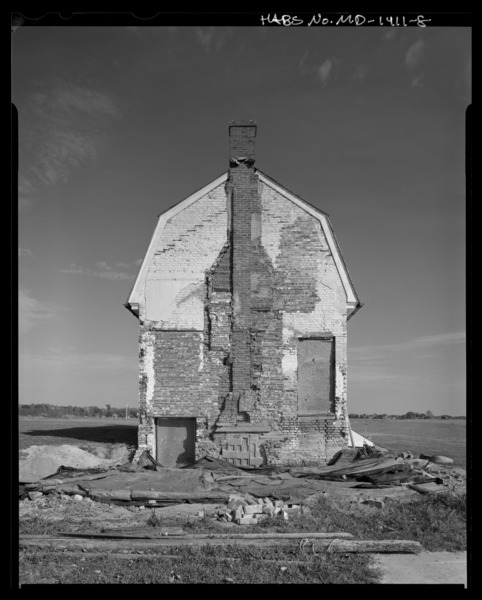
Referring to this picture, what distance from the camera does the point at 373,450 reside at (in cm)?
1216

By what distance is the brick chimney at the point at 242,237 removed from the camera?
12406 millimetres

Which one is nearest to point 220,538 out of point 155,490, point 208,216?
point 155,490

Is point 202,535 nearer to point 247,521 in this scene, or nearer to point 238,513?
point 247,521

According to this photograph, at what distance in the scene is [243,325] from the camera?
12531mm

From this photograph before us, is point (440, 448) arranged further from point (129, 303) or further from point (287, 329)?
point (129, 303)

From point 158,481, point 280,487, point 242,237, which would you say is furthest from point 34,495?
point 242,237

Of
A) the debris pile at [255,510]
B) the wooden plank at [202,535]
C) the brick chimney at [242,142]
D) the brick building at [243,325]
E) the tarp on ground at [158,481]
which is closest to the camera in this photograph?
the wooden plank at [202,535]

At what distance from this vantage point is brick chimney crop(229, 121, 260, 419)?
488 inches

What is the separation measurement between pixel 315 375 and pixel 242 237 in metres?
4.21

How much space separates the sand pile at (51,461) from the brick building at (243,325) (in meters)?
1.42

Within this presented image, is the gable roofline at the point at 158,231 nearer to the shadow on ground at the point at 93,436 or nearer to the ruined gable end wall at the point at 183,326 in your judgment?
the ruined gable end wall at the point at 183,326

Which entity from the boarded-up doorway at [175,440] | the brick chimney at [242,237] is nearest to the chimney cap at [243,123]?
→ the brick chimney at [242,237]

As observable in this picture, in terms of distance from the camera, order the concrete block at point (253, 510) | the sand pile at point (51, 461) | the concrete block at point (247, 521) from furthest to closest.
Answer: the sand pile at point (51, 461)
the concrete block at point (253, 510)
the concrete block at point (247, 521)
